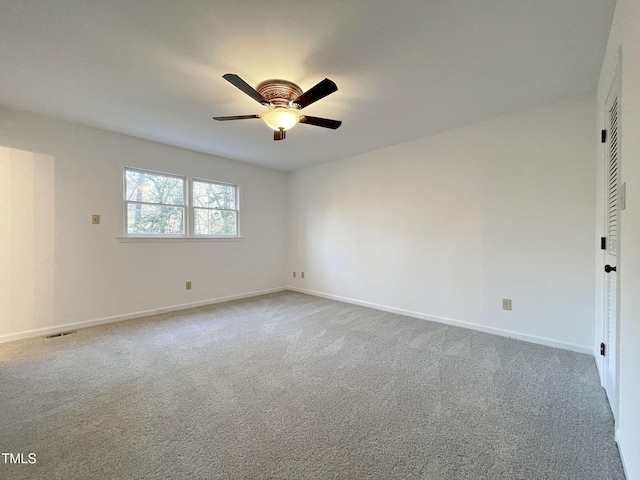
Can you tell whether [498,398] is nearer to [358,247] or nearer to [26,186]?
[358,247]

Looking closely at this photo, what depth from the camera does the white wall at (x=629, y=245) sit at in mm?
1113

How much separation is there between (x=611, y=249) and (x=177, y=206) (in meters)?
4.81

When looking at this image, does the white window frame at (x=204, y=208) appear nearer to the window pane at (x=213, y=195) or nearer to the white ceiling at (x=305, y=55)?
the window pane at (x=213, y=195)

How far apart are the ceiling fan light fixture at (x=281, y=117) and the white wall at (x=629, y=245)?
1968 millimetres

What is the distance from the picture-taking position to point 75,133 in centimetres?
320

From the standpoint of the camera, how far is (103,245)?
3.41 metres

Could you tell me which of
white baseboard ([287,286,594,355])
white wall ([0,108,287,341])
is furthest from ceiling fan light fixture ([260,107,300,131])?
white baseboard ([287,286,594,355])

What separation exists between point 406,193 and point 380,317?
1767 mm

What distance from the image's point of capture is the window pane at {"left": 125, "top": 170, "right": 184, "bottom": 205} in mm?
3654

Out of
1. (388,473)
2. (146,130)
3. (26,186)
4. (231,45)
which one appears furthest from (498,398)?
(26,186)

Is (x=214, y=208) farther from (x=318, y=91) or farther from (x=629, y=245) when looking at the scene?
(x=629, y=245)

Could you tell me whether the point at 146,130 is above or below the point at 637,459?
above

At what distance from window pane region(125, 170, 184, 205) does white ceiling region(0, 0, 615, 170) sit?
858 mm

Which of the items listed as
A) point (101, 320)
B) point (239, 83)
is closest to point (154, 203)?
point (101, 320)
